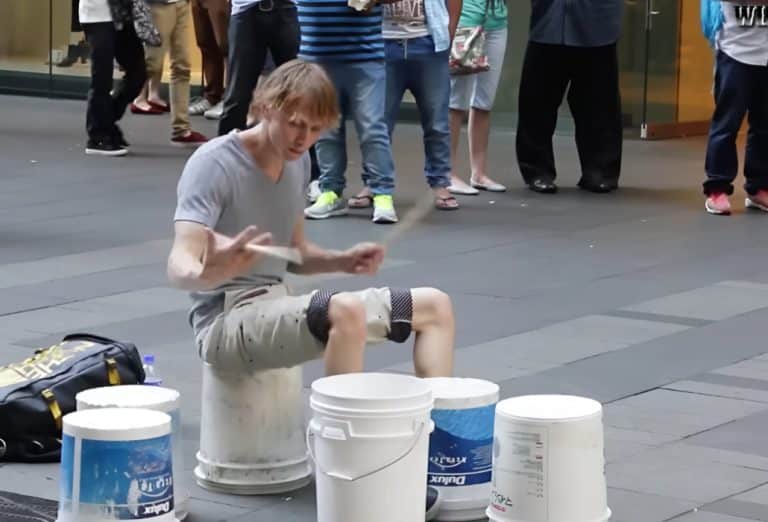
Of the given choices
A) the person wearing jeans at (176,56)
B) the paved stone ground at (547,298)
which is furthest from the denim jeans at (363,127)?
the person wearing jeans at (176,56)

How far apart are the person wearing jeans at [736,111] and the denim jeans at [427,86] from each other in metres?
1.48

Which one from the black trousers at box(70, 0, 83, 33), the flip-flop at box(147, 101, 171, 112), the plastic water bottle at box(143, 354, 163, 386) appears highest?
the black trousers at box(70, 0, 83, 33)

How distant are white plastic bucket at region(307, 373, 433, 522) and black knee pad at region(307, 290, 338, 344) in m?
0.33

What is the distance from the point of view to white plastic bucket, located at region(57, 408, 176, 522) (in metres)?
4.00

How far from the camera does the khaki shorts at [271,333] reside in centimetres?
453

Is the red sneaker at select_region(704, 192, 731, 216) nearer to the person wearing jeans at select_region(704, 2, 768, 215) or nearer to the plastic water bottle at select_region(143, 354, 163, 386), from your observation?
the person wearing jeans at select_region(704, 2, 768, 215)

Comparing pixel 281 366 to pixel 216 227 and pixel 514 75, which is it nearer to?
pixel 216 227

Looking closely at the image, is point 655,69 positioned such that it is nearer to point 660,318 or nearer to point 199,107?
point 199,107

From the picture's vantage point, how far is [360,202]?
9.43m

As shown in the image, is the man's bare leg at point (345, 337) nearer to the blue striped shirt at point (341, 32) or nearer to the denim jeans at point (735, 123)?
the blue striped shirt at point (341, 32)

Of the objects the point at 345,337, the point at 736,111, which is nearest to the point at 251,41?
the point at 736,111

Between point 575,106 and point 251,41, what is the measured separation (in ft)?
6.61

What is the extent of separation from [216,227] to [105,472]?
91 centimetres

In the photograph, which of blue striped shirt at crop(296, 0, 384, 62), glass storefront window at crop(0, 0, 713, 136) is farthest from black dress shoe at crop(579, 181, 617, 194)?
glass storefront window at crop(0, 0, 713, 136)
